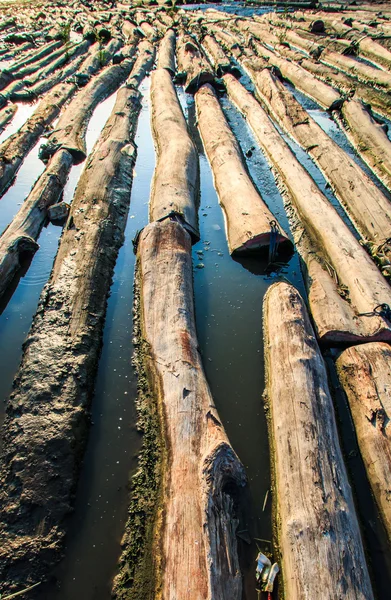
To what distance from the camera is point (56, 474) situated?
3709mm

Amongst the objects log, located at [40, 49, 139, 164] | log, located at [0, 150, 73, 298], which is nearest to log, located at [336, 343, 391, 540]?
log, located at [0, 150, 73, 298]

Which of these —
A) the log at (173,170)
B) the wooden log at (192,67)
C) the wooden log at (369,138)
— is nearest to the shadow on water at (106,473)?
the log at (173,170)

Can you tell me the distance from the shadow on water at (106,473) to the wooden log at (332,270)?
241 centimetres

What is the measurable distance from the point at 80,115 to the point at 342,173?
23.7 feet

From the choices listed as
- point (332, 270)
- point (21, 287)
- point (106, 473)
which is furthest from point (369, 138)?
point (106, 473)

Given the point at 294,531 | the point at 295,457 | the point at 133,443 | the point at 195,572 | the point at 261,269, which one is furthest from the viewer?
the point at 261,269

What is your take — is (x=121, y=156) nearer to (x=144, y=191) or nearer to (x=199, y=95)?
(x=144, y=191)

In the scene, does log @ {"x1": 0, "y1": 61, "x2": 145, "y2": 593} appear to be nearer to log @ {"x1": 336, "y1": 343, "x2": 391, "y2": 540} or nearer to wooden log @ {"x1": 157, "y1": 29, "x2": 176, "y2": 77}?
log @ {"x1": 336, "y1": 343, "x2": 391, "y2": 540}

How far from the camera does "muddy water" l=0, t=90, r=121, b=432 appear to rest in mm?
4945

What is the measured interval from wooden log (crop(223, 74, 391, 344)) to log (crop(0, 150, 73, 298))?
428 cm

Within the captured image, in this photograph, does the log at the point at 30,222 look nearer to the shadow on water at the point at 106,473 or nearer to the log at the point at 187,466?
the shadow on water at the point at 106,473

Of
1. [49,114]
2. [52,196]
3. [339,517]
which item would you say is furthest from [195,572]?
[49,114]

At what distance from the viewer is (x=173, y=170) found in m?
7.91

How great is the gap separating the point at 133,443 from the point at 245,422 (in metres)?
1.18
